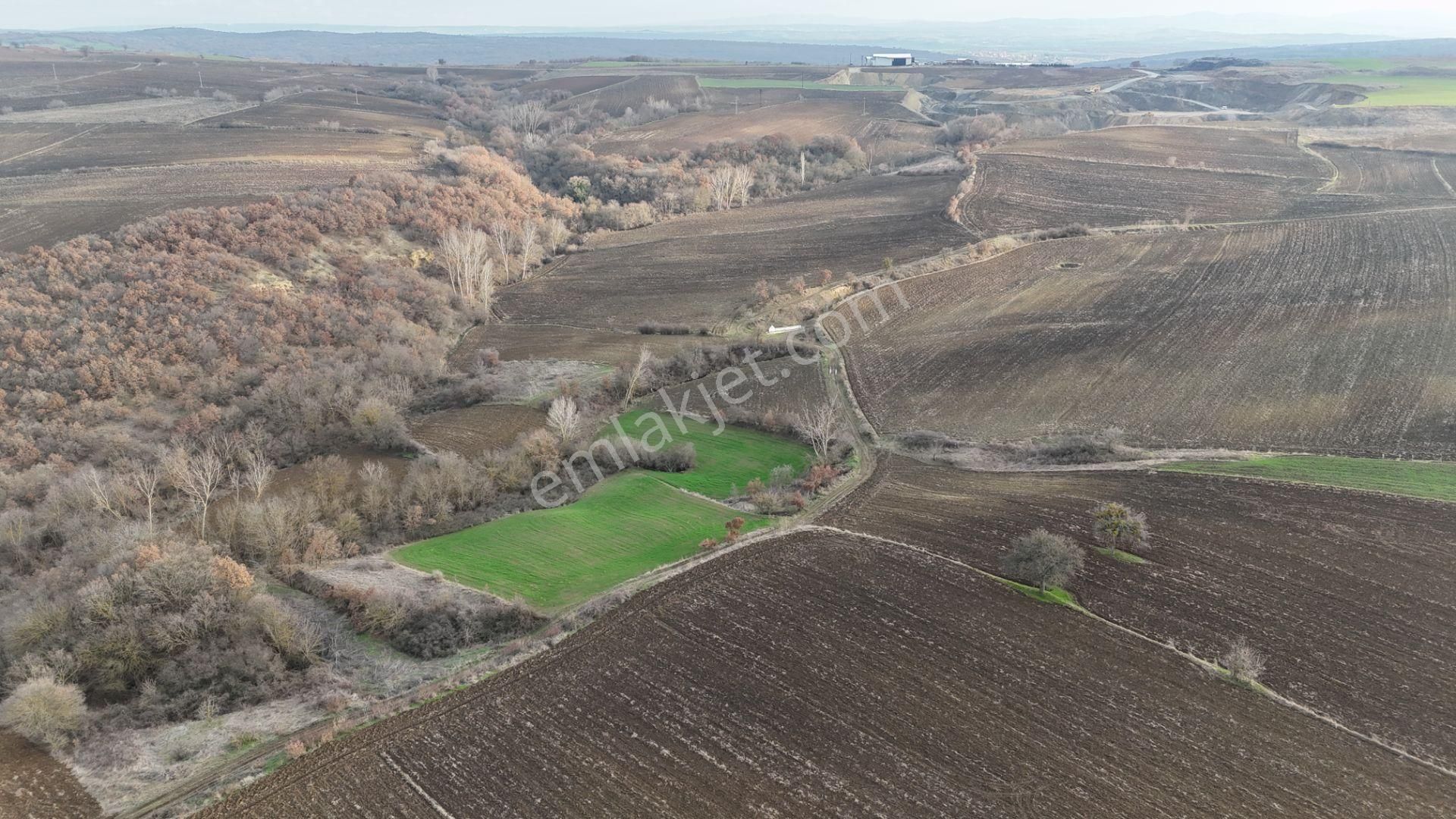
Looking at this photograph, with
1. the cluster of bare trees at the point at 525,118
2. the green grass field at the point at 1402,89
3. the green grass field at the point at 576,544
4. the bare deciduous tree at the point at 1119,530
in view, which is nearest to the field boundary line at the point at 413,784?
the green grass field at the point at 576,544

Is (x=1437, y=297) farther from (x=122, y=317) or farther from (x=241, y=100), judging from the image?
(x=241, y=100)

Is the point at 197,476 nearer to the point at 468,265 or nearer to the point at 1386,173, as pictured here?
the point at 468,265

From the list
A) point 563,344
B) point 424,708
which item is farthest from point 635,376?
point 424,708

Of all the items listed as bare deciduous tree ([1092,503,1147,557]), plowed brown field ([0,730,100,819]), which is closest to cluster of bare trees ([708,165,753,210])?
bare deciduous tree ([1092,503,1147,557])

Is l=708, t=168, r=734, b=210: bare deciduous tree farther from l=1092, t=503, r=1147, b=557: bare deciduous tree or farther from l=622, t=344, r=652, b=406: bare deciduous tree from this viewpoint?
l=1092, t=503, r=1147, b=557: bare deciduous tree

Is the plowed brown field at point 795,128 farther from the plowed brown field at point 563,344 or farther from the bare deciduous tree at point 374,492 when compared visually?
the bare deciduous tree at point 374,492

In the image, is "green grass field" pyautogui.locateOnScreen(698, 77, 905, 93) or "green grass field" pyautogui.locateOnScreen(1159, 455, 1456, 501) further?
"green grass field" pyautogui.locateOnScreen(698, 77, 905, 93)

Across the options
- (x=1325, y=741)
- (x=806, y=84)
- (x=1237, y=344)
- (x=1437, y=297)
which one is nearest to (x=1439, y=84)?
(x=806, y=84)
